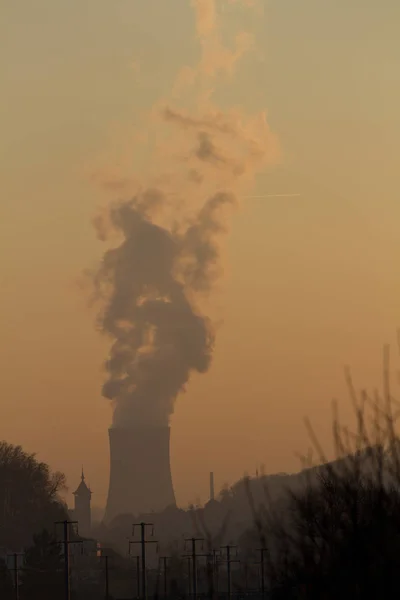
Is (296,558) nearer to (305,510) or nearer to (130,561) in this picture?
(305,510)

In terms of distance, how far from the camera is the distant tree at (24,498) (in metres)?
82.0

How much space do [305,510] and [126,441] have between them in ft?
284

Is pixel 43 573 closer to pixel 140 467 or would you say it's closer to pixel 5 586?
pixel 5 586

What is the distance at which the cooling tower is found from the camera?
92938 millimetres

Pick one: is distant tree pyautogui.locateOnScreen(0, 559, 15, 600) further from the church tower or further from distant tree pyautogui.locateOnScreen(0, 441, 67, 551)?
the church tower

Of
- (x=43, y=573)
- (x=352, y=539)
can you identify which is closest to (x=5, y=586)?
(x=43, y=573)

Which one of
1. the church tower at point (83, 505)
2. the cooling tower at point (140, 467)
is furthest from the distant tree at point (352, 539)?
→ the church tower at point (83, 505)

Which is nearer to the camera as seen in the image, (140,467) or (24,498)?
(24,498)

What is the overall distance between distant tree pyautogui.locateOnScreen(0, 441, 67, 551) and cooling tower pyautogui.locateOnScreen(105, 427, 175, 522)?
22.7ft

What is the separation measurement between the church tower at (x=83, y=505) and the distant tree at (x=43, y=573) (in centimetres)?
7813

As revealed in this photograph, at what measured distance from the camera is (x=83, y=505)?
14125 centimetres

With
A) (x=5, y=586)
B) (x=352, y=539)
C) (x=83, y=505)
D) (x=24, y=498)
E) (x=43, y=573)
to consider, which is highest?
(x=83, y=505)

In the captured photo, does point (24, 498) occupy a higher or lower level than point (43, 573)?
higher

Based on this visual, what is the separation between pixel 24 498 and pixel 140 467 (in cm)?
1130
